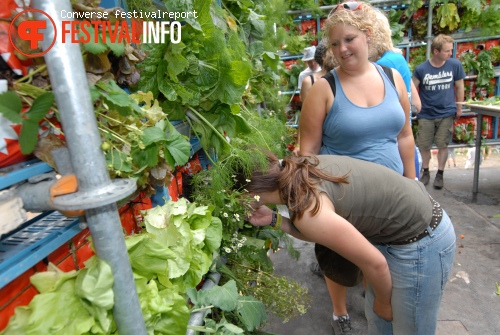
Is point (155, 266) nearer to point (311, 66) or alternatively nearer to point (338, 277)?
point (338, 277)

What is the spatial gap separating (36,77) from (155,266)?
474mm

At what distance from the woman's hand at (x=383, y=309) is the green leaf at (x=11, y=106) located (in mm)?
1546

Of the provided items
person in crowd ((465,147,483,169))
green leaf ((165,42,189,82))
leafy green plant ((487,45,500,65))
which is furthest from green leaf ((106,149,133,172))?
leafy green plant ((487,45,500,65))

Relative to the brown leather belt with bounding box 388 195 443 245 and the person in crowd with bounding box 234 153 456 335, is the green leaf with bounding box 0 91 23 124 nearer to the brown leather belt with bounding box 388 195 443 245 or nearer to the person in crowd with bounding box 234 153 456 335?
the person in crowd with bounding box 234 153 456 335

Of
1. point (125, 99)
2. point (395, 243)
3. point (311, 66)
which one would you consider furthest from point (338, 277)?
point (311, 66)

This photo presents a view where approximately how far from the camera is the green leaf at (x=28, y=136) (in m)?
0.63

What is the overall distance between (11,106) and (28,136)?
0.20 feet

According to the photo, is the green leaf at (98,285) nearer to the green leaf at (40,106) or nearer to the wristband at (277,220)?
the green leaf at (40,106)

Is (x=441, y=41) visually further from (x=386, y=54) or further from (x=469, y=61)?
(x=386, y=54)

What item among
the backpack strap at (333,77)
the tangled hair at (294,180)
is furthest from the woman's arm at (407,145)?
the tangled hair at (294,180)

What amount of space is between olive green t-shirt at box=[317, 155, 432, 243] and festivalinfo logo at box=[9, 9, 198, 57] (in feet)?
2.42

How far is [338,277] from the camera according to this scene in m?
1.87

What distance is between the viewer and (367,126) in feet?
5.37

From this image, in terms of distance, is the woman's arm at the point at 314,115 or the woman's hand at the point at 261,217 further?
the woman's arm at the point at 314,115
